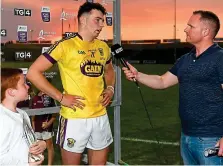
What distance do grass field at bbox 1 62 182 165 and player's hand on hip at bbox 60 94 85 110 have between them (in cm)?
64

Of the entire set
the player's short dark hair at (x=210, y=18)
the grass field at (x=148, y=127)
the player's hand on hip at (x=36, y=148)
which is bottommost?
the grass field at (x=148, y=127)

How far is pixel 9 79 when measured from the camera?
111 inches

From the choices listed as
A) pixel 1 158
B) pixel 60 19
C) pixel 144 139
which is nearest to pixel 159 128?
pixel 144 139

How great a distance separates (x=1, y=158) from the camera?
2631mm

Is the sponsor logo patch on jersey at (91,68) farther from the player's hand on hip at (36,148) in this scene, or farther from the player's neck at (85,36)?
the player's hand on hip at (36,148)

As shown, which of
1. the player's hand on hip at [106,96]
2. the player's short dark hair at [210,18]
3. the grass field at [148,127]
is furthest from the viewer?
the grass field at [148,127]

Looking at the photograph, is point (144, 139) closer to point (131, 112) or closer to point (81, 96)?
point (131, 112)

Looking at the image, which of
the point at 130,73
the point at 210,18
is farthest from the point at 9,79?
the point at 210,18

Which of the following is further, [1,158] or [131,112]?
[131,112]

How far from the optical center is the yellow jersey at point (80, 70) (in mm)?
3479

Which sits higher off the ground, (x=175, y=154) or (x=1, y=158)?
(x=1, y=158)

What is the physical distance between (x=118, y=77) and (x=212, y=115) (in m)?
2.27

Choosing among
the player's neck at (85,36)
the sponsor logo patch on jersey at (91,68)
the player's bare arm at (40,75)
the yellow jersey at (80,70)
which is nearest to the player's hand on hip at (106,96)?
the yellow jersey at (80,70)

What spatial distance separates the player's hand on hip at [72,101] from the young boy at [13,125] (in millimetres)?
635
